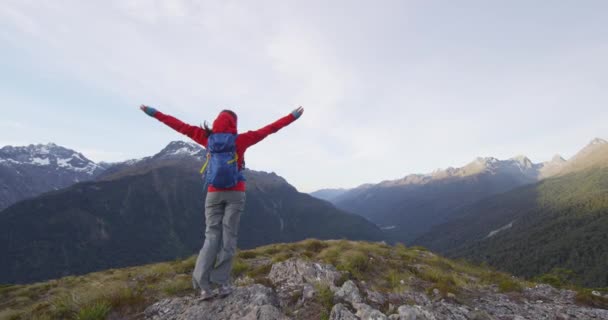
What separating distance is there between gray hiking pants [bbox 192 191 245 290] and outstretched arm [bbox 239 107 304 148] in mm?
1313

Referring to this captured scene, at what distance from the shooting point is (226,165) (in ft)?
22.5

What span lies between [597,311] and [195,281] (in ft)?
37.2

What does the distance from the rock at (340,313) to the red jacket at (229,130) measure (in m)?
3.39

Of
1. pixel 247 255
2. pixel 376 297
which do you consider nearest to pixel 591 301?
pixel 376 297

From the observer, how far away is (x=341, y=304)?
686cm

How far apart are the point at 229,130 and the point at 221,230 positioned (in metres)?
2.37

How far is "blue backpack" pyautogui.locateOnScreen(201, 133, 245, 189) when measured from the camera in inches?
271

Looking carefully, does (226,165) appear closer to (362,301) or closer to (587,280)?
(362,301)

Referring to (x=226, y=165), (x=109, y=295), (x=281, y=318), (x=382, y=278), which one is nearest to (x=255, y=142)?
(x=226, y=165)

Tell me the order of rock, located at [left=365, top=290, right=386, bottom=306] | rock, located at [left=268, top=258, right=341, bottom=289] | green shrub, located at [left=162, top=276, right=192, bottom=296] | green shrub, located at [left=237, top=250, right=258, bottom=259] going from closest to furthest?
rock, located at [left=365, top=290, right=386, bottom=306] < green shrub, located at [left=162, top=276, right=192, bottom=296] < rock, located at [left=268, top=258, right=341, bottom=289] < green shrub, located at [left=237, top=250, right=258, bottom=259]

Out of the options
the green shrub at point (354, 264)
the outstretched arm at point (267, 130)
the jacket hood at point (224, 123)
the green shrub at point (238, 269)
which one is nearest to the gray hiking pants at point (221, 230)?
the outstretched arm at point (267, 130)

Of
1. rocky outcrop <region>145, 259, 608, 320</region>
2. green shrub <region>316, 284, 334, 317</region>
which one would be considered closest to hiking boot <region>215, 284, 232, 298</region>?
rocky outcrop <region>145, 259, 608, 320</region>

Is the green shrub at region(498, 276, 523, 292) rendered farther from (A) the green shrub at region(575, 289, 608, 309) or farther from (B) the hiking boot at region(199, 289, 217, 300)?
(B) the hiking boot at region(199, 289, 217, 300)

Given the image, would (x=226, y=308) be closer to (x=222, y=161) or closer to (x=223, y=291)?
(x=223, y=291)
